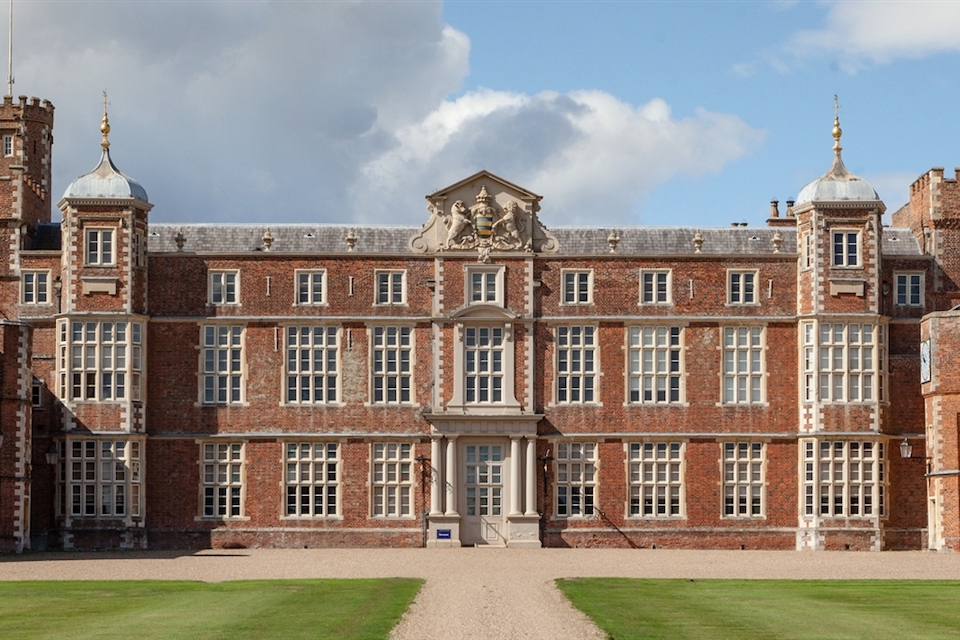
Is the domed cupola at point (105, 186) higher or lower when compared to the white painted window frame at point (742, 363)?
higher

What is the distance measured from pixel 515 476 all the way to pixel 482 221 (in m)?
8.20

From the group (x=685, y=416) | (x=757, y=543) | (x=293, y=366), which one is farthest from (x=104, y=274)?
(x=757, y=543)

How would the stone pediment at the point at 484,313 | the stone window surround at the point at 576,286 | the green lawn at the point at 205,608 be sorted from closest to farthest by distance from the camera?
the green lawn at the point at 205,608 → the stone pediment at the point at 484,313 → the stone window surround at the point at 576,286

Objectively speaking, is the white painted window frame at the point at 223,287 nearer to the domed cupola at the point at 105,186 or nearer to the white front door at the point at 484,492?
the domed cupola at the point at 105,186

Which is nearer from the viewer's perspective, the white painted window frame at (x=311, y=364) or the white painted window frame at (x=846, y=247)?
the white painted window frame at (x=846, y=247)

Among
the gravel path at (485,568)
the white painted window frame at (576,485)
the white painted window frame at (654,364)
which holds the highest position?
the white painted window frame at (654,364)

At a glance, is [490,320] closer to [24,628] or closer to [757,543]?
[757,543]

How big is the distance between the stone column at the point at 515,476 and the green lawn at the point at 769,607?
13.0 m

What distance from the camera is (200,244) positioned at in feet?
174

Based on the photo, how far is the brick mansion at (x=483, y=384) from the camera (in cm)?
5097

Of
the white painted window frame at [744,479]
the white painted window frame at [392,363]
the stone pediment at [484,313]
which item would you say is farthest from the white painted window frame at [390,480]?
the white painted window frame at [744,479]

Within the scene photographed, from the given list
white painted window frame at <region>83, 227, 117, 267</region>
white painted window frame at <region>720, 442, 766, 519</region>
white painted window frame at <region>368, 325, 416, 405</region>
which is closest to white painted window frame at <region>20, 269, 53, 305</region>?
white painted window frame at <region>83, 227, 117, 267</region>

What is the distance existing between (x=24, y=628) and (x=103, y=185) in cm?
2587

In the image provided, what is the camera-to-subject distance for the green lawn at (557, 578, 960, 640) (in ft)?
88.0
